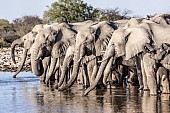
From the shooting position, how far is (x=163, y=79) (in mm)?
16562

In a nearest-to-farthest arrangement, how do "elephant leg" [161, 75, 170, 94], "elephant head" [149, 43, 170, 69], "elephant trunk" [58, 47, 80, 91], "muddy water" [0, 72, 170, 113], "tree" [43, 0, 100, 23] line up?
1. "muddy water" [0, 72, 170, 113]
2. "elephant head" [149, 43, 170, 69]
3. "elephant leg" [161, 75, 170, 94]
4. "elephant trunk" [58, 47, 80, 91]
5. "tree" [43, 0, 100, 23]

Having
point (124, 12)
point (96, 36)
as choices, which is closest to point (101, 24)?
point (96, 36)

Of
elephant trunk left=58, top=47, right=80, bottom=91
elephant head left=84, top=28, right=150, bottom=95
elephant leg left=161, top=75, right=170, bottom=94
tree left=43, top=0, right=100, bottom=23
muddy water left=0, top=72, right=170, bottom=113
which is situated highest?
tree left=43, top=0, right=100, bottom=23

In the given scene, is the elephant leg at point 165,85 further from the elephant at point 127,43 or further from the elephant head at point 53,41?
the elephant head at point 53,41

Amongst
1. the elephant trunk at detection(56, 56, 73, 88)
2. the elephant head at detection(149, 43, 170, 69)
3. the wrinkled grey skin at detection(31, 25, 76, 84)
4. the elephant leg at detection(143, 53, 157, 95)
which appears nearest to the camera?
the elephant head at detection(149, 43, 170, 69)

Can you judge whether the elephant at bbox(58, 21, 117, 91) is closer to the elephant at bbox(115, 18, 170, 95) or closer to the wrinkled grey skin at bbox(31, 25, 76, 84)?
the wrinkled grey skin at bbox(31, 25, 76, 84)

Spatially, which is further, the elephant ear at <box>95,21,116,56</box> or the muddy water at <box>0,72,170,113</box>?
the elephant ear at <box>95,21,116,56</box>

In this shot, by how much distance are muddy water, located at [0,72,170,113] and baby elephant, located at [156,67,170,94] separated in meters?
0.32

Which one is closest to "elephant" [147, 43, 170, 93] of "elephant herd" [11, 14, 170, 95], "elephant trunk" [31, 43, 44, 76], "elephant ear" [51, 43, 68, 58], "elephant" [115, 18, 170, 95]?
"elephant herd" [11, 14, 170, 95]

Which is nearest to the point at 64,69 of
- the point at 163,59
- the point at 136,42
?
the point at 136,42

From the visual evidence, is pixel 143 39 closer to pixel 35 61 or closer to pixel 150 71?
pixel 150 71

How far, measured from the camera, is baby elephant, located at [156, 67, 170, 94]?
16.6 metres

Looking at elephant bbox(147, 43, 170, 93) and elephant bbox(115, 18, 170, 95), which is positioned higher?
elephant bbox(115, 18, 170, 95)

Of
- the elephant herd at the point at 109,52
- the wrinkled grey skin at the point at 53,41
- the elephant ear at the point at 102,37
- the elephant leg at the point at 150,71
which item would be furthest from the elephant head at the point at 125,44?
the wrinkled grey skin at the point at 53,41
